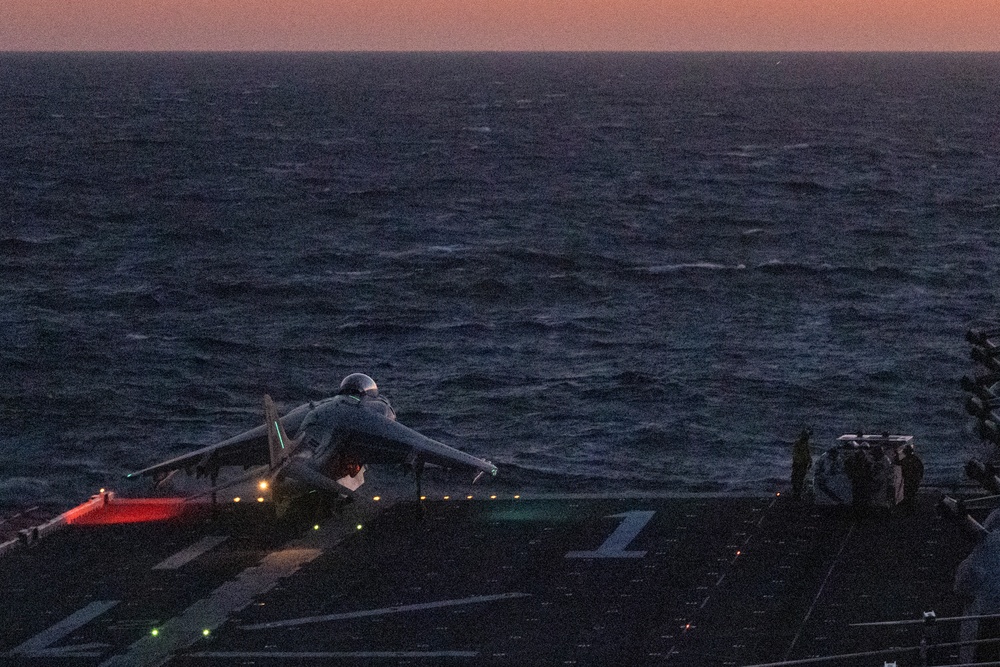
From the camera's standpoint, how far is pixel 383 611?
37.5m

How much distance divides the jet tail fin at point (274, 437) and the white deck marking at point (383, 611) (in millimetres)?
9379

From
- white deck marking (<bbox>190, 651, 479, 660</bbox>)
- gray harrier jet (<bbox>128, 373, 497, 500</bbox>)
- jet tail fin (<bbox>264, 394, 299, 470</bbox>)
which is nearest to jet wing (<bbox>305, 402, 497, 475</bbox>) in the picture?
gray harrier jet (<bbox>128, 373, 497, 500</bbox>)

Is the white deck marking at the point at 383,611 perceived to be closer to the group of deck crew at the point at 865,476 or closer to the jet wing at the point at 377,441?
the group of deck crew at the point at 865,476

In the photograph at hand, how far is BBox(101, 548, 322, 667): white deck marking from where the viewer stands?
34.8 metres

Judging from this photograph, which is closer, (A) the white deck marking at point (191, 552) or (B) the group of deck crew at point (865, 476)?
(A) the white deck marking at point (191, 552)

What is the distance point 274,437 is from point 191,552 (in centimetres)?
481

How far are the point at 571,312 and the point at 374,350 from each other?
58.6 feet

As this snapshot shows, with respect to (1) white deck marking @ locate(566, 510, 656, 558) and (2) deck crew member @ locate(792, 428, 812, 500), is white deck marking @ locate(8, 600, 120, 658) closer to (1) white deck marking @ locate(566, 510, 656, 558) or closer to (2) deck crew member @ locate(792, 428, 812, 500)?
(1) white deck marking @ locate(566, 510, 656, 558)

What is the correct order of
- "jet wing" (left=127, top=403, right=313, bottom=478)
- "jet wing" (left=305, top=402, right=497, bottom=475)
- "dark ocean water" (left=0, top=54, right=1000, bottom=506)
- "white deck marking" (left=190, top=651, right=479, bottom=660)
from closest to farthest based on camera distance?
"white deck marking" (left=190, top=651, right=479, bottom=660), "jet wing" (left=305, top=402, right=497, bottom=475), "jet wing" (left=127, top=403, right=313, bottom=478), "dark ocean water" (left=0, top=54, right=1000, bottom=506)

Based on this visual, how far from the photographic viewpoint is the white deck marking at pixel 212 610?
34.8 metres

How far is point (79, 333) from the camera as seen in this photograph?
9794 cm

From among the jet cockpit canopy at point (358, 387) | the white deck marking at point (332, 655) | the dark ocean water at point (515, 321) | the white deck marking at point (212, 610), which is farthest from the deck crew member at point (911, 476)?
the dark ocean water at point (515, 321)

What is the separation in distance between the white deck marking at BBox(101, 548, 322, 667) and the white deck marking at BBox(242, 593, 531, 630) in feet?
4.45

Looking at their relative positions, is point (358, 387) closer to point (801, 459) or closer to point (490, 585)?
point (801, 459)
